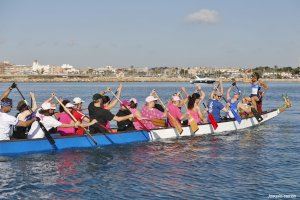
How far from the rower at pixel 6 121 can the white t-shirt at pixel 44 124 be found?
0.51 m

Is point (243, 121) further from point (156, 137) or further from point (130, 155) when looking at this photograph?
point (130, 155)

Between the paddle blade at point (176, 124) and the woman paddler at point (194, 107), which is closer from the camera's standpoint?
the paddle blade at point (176, 124)

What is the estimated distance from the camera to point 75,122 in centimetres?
1566

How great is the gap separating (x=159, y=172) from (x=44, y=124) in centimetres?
421

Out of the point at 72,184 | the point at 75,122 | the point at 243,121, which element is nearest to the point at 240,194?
the point at 72,184

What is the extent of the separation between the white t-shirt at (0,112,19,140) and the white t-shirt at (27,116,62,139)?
3.20ft

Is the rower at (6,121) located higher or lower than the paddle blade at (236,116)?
higher

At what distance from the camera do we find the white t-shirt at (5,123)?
46.5 ft

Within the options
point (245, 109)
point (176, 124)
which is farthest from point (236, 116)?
point (176, 124)

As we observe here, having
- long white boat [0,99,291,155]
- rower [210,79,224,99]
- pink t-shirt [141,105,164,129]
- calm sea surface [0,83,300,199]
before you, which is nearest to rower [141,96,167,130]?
pink t-shirt [141,105,164,129]

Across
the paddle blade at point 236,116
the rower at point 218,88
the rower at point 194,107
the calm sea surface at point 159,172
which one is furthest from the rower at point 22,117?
the paddle blade at point 236,116

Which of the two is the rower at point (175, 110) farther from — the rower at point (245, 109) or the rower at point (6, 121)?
the rower at point (6, 121)

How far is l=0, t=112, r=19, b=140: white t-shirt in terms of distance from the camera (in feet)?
46.5

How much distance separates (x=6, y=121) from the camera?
14234mm
